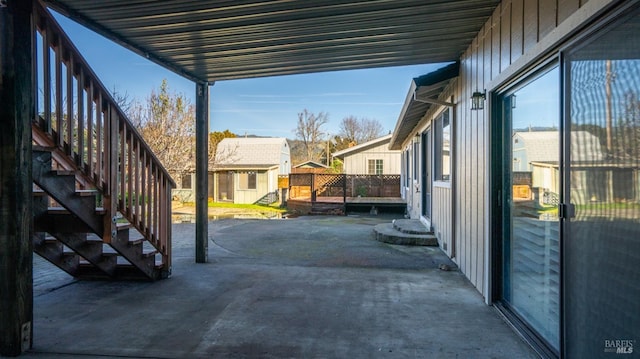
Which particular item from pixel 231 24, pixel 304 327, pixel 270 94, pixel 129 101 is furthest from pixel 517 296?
pixel 270 94

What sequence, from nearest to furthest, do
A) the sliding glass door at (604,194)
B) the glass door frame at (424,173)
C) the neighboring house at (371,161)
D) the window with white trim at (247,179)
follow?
the sliding glass door at (604,194), the glass door frame at (424,173), the neighboring house at (371,161), the window with white trim at (247,179)

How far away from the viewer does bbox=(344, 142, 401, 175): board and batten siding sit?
2061 cm

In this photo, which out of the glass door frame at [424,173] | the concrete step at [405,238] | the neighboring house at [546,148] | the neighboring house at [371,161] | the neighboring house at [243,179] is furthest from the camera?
the neighboring house at [243,179]

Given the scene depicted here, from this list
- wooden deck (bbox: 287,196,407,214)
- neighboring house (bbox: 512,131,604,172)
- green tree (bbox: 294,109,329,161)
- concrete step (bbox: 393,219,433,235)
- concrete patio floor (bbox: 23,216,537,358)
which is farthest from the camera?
green tree (bbox: 294,109,329,161)

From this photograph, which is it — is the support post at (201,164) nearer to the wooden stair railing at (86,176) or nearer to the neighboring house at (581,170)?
the wooden stair railing at (86,176)

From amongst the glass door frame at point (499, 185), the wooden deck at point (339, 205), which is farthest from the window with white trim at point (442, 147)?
the wooden deck at point (339, 205)

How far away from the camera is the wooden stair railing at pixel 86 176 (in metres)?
2.90

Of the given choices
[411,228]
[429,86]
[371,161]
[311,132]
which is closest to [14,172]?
[429,86]

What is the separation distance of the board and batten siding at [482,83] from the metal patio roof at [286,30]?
0.79 ft

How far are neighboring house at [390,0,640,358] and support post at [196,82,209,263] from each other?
11.2 feet

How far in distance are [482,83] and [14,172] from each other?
13.0 feet

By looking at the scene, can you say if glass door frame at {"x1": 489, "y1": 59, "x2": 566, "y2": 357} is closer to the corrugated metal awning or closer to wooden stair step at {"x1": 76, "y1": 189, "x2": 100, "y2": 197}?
the corrugated metal awning

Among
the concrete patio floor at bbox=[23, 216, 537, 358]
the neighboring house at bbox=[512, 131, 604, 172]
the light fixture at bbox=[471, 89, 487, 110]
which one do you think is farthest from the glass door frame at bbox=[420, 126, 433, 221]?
the neighboring house at bbox=[512, 131, 604, 172]

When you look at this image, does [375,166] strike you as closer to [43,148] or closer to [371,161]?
[371,161]
